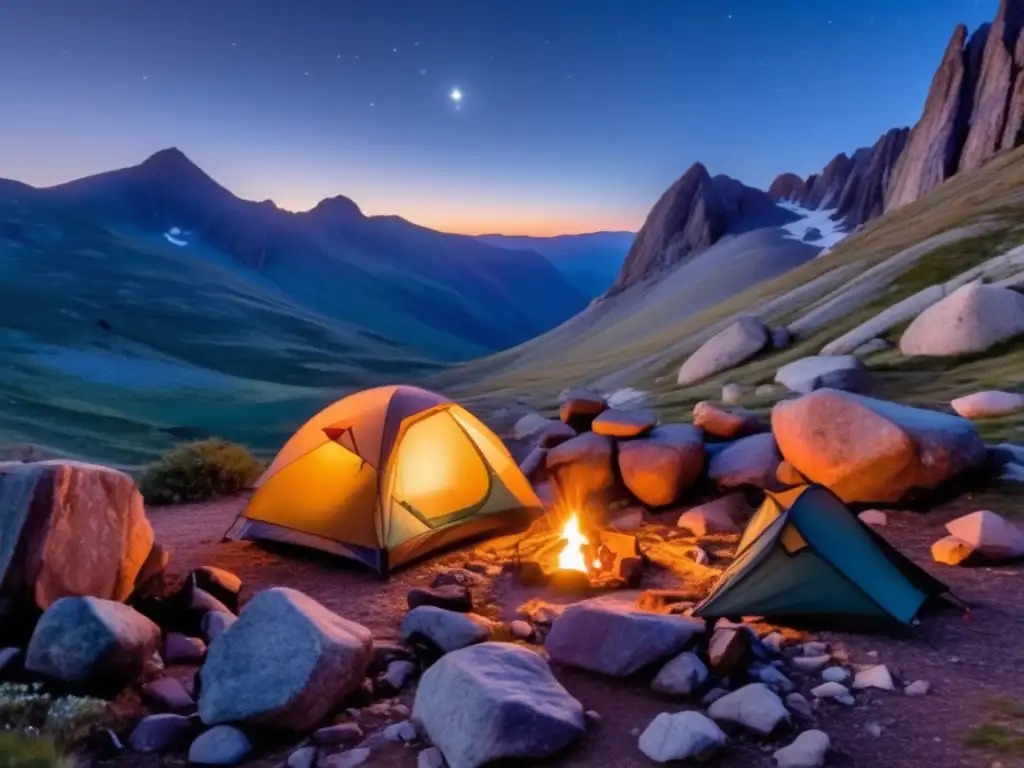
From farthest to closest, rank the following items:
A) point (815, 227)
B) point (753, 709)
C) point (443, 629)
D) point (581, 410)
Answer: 1. point (815, 227)
2. point (581, 410)
3. point (443, 629)
4. point (753, 709)

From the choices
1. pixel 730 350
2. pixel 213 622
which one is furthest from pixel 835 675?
pixel 730 350

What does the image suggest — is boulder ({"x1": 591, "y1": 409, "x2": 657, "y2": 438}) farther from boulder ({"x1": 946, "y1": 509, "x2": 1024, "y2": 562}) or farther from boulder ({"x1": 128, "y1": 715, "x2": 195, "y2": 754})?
boulder ({"x1": 128, "y1": 715, "x2": 195, "y2": 754})

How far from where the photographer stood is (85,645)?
7824 millimetres

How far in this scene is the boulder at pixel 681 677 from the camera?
7473mm

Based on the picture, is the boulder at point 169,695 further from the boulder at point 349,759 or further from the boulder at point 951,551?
the boulder at point 951,551

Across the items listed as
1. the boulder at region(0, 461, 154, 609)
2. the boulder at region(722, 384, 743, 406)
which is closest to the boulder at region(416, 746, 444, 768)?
the boulder at region(0, 461, 154, 609)

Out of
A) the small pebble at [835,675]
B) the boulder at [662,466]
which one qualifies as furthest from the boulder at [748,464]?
the small pebble at [835,675]

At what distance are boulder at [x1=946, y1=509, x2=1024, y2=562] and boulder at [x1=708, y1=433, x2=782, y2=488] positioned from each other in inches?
135

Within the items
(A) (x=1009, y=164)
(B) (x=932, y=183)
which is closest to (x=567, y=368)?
(A) (x=1009, y=164)

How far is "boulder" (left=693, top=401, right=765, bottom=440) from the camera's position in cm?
1574

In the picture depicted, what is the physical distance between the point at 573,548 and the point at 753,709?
510cm

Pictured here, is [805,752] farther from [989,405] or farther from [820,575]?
[989,405]

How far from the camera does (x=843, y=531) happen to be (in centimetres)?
930

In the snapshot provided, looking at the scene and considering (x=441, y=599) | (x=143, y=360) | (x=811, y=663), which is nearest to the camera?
(x=811, y=663)
